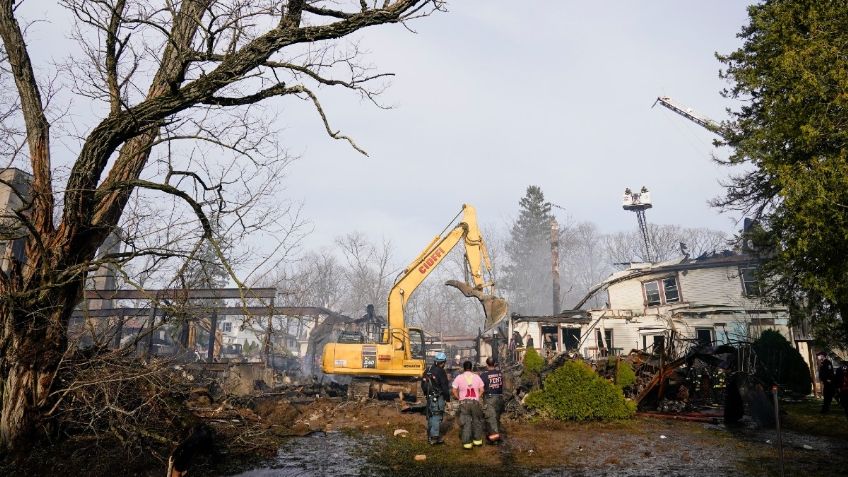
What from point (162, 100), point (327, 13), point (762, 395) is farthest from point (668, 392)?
point (162, 100)

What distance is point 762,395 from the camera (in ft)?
39.0

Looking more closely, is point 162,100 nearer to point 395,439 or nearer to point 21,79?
point 21,79

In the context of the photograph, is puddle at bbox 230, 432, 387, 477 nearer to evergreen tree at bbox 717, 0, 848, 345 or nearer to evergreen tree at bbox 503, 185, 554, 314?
evergreen tree at bbox 717, 0, 848, 345

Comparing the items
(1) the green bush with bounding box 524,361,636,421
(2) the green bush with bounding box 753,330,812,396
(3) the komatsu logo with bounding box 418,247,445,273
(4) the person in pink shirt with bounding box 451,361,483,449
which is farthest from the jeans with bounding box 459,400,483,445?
(2) the green bush with bounding box 753,330,812,396

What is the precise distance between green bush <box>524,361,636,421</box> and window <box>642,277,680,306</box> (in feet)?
56.7

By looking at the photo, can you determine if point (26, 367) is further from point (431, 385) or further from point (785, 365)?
point (785, 365)

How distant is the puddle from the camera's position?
769 centimetres

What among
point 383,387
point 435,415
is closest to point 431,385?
point 435,415

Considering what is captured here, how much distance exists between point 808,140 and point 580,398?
7.85 metres

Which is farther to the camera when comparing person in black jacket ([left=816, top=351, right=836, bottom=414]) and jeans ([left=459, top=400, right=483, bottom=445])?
person in black jacket ([left=816, top=351, right=836, bottom=414])

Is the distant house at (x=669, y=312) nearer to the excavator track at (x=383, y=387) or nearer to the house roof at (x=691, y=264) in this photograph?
the house roof at (x=691, y=264)

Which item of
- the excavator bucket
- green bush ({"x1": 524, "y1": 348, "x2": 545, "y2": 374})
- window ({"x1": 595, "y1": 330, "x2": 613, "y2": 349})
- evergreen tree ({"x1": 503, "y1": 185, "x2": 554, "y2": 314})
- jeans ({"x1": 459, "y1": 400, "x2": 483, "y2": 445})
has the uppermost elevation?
evergreen tree ({"x1": 503, "y1": 185, "x2": 554, "y2": 314})

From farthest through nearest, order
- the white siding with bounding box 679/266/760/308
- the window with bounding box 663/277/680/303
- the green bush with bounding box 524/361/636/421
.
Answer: the window with bounding box 663/277/680/303
the white siding with bounding box 679/266/760/308
the green bush with bounding box 524/361/636/421

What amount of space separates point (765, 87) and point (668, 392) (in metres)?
9.17
